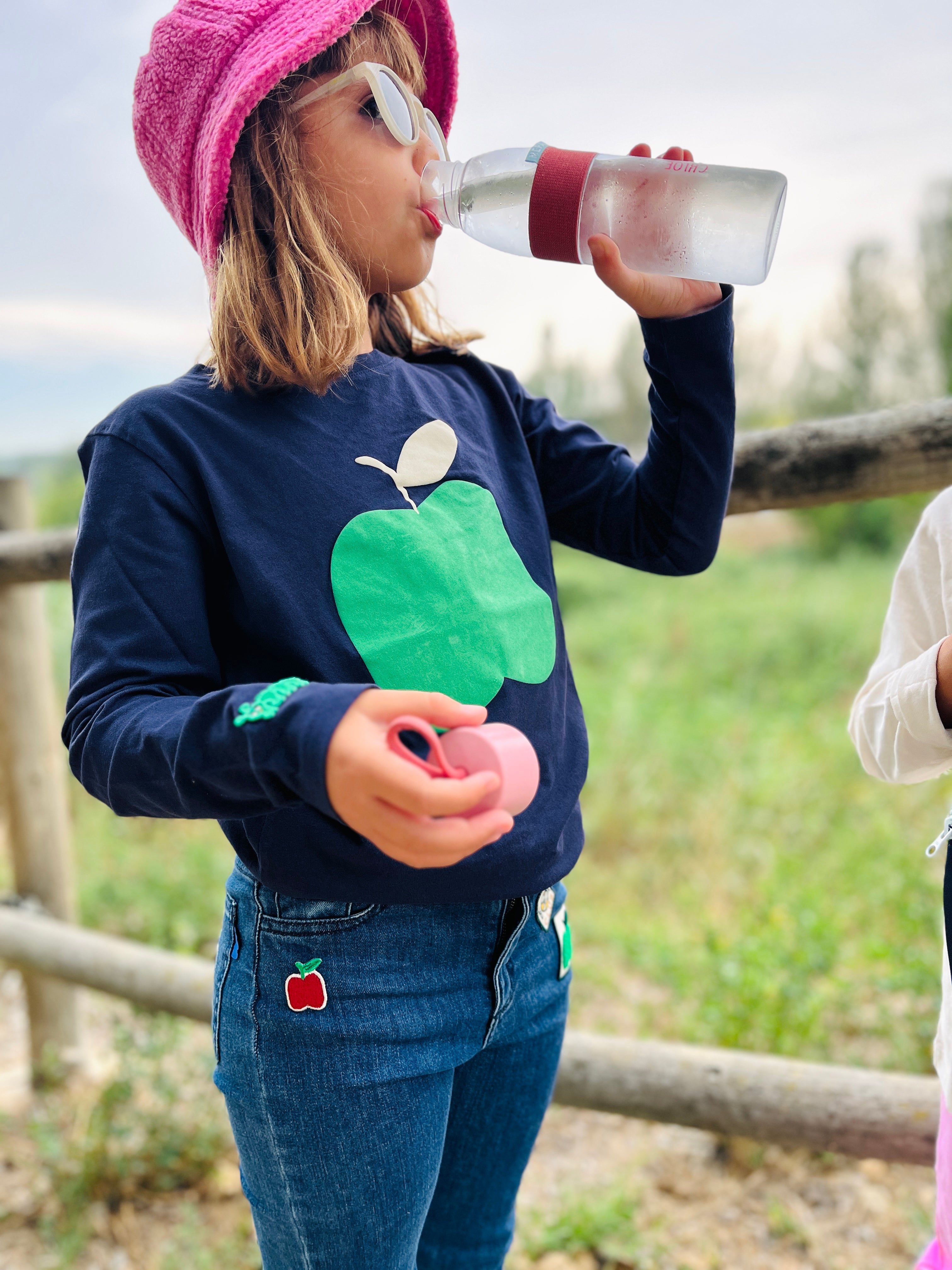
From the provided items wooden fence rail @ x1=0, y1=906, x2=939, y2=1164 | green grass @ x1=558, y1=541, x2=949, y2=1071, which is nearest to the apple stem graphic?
wooden fence rail @ x1=0, y1=906, x2=939, y2=1164

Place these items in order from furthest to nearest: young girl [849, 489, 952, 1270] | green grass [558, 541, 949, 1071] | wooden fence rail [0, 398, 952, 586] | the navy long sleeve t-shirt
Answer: green grass [558, 541, 949, 1071]
wooden fence rail [0, 398, 952, 586]
young girl [849, 489, 952, 1270]
the navy long sleeve t-shirt

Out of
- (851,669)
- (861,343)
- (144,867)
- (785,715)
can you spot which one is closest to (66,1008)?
(144,867)

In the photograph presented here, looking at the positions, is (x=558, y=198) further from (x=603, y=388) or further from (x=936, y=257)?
(x=936, y=257)

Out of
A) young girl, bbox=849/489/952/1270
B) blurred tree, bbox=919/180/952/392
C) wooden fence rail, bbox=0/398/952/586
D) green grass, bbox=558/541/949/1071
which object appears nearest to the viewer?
young girl, bbox=849/489/952/1270

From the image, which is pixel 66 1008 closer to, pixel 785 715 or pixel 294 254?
pixel 294 254

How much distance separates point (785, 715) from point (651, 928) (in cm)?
230

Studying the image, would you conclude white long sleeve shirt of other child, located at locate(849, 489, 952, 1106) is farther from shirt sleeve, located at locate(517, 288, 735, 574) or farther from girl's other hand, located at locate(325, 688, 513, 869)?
girl's other hand, located at locate(325, 688, 513, 869)

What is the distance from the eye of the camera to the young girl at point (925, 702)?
0.88m

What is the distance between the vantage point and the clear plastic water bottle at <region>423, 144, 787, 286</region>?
895mm

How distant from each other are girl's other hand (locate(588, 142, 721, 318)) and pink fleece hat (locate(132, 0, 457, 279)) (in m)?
0.31

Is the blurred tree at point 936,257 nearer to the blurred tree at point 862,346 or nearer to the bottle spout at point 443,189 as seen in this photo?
the blurred tree at point 862,346

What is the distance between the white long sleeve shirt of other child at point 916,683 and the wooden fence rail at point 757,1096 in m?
0.42

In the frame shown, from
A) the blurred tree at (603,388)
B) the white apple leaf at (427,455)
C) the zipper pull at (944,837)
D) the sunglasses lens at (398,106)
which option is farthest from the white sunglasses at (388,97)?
the blurred tree at (603,388)

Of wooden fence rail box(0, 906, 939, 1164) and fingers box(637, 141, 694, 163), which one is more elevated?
fingers box(637, 141, 694, 163)
